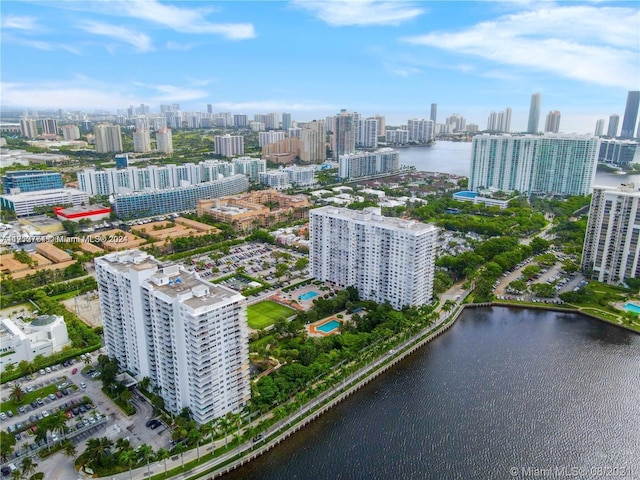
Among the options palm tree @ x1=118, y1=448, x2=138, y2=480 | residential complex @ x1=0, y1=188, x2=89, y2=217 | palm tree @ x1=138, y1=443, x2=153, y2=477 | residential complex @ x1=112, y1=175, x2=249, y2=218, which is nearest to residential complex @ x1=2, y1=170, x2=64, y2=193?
residential complex @ x1=0, y1=188, x2=89, y2=217

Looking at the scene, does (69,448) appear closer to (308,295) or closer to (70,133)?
(308,295)

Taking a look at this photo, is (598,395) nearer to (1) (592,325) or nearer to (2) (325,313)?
(1) (592,325)

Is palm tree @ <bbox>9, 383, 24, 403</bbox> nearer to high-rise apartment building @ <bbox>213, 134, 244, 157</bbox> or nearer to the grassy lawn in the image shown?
the grassy lawn

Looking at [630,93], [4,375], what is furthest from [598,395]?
[630,93]

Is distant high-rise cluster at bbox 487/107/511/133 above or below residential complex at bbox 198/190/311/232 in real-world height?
above

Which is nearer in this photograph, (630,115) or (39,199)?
(39,199)

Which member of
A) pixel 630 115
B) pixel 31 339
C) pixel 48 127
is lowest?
pixel 31 339

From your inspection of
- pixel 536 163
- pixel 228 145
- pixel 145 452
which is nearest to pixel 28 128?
pixel 228 145
